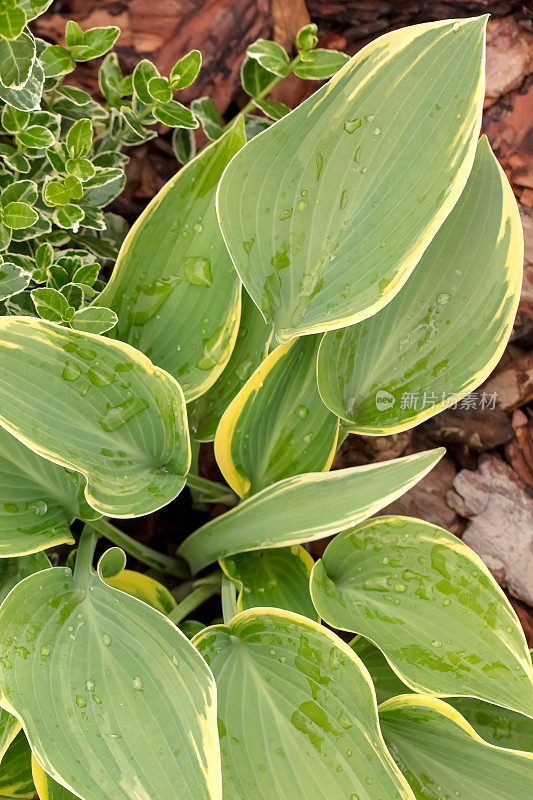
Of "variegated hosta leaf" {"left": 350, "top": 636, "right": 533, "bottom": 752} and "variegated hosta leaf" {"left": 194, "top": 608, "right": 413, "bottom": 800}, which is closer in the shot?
"variegated hosta leaf" {"left": 194, "top": 608, "right": 413, "bottom": 800}

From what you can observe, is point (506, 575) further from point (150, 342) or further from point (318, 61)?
point (318, 61)

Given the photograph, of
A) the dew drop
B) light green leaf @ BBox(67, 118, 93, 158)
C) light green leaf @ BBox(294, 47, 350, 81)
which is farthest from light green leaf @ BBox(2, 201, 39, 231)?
light green leaf @ BBox(294, 47, 350, 81)

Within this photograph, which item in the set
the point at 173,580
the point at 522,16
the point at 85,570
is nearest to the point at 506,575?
the point at 173,580

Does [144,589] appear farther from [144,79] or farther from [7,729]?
[144,79]

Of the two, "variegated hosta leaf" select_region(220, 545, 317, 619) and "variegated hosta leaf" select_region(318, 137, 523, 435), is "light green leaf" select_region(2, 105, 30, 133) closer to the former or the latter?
"variegated hosta leaf" select_region(318, 137, 523, 435)

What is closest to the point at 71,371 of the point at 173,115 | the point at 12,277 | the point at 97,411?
the point at 97,411

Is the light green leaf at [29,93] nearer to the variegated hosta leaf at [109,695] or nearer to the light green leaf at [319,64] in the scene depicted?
the light green leaf at [319,64]
